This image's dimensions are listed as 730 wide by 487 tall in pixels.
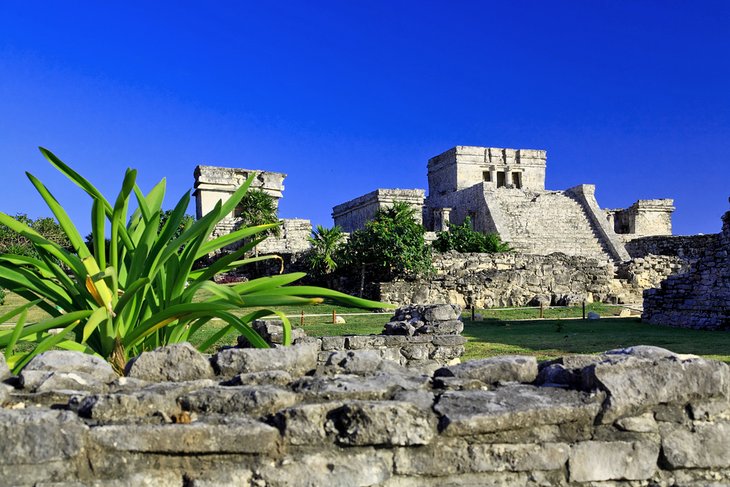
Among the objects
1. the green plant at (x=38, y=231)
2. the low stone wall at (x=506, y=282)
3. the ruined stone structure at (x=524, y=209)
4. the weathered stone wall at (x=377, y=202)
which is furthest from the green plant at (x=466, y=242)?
the green plant at (x=38, y=231)

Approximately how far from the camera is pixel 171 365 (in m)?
3.05

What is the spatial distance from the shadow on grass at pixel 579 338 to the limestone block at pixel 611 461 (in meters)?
5.70

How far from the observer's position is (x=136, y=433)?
225 cm

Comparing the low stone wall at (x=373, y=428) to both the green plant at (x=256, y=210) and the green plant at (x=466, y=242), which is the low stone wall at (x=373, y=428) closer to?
the green plant at (x=466, y=242)

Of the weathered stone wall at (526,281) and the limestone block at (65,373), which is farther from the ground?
the weathered stone wall at (526,281)

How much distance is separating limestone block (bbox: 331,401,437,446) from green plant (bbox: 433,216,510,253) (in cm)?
2424

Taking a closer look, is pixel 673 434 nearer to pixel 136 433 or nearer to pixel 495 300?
pixel 136 433

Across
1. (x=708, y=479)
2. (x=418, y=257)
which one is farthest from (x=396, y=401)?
(x=418, y=257)

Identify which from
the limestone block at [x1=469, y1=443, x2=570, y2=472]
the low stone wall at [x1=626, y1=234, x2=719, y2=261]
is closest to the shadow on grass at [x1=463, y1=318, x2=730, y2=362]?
the limestone block at [x1=469, y1=443, x2=570, y2=472]

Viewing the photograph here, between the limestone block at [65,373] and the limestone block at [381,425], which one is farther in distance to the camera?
the limestone block at [65,373]

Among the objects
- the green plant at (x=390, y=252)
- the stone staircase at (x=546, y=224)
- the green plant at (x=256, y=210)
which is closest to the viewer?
the green plant at (x=390, y=252)

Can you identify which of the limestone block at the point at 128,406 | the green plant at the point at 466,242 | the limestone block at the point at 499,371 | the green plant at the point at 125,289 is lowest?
the limestone block at the point at 128,406

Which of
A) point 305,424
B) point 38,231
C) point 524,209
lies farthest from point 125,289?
point 38,231

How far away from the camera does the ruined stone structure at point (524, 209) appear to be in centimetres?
3039
